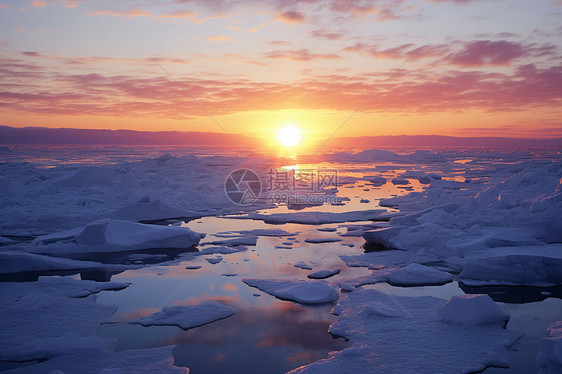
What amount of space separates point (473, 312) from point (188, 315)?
355 cm

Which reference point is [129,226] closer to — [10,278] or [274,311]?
[10,278]

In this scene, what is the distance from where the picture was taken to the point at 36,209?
12.6 metres

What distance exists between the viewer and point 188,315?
5344mm

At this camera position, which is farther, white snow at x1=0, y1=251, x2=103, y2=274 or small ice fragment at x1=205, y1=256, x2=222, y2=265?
small ice fragment at x1=205, y1=256, x2=222, y2=265

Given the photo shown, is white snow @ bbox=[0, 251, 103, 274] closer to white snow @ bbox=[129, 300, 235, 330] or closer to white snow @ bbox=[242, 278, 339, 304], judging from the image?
white snow @ bbox=[129, 300, 235, 330]

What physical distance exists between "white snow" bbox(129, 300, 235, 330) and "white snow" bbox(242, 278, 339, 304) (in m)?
0.91

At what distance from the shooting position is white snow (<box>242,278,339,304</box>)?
5.95m

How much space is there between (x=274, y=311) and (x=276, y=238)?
4.71 meters

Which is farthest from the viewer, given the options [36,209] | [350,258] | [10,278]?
[36,209]

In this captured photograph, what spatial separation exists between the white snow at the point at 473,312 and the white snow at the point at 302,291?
1.56 metres

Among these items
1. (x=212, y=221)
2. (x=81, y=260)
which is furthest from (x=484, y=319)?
(x=212, y=221)

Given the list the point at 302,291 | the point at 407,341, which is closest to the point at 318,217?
the point at 302,291

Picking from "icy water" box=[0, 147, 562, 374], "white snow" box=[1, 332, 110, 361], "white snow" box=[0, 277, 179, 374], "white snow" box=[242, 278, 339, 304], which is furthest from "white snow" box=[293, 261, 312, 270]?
"white snow" box=[1, 332, 110, 361]

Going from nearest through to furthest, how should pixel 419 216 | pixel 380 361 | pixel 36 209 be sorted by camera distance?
pixel 380 361
pixel 419 216
pixel 36 209
